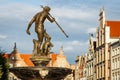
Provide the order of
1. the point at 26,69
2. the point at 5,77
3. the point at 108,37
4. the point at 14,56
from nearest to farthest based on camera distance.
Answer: the point at 26,69 → the point at 5,77 → the point at 108,37 → the point at 14,56

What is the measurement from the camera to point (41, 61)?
25062 mm

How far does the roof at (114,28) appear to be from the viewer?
8506cm

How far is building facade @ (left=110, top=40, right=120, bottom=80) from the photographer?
257ft

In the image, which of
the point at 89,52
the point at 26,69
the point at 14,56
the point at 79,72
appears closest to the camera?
the point at 26,69

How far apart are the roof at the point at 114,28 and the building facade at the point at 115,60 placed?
141 inches

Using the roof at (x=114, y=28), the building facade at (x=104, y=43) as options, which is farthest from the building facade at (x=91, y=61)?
the roof at (x=114, y=28)

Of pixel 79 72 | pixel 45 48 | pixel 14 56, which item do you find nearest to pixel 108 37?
pixel 79 72

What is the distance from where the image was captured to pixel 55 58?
123 m

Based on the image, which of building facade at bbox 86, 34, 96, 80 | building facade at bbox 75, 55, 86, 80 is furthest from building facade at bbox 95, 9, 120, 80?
building facade at bbox 75, 55, 86, 80

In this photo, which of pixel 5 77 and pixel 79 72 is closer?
pixel 5 77

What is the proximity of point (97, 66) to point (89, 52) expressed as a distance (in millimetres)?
6456

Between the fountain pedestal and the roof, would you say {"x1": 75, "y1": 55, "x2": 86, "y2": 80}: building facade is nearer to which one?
the roof

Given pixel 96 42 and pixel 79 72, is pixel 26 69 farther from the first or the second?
pixel 79 72

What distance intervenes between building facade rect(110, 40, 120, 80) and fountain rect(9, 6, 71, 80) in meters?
53.4
